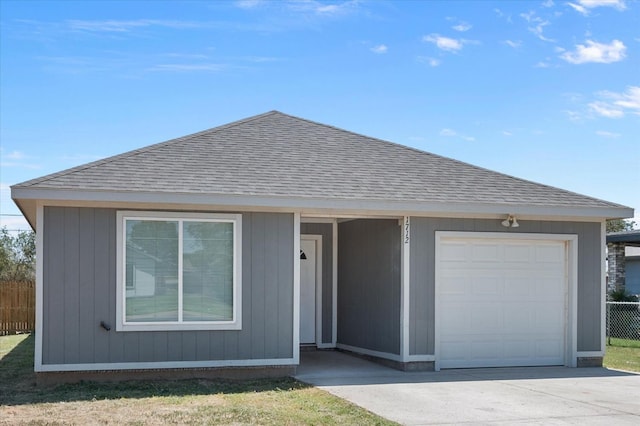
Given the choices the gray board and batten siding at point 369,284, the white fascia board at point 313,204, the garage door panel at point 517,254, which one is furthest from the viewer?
the garage door panel at point 517,254

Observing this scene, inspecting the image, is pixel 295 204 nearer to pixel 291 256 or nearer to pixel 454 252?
Answer: pixel 291 256

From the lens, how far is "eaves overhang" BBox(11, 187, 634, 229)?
9.98 meters

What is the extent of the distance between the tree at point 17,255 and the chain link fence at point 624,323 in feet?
75.1

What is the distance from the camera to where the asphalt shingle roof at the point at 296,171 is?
10.6 meters

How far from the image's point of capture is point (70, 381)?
10.2m

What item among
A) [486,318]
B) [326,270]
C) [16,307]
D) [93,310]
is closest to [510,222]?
[486,318]

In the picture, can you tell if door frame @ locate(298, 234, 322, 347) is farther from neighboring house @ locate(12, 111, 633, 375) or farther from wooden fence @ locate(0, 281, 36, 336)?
wooden fence @ locate(0, 281, 36, 336)

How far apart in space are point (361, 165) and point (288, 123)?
2.09 metres

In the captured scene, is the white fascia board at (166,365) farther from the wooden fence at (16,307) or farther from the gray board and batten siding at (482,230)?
the wooden fence at (16,307)

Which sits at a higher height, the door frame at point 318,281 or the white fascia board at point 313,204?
the white fascia board at point 313,204

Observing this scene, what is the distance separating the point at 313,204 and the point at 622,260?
55.7 feet

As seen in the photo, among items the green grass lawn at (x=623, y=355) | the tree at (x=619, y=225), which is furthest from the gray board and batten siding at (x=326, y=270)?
the tree at (x=619, y=225)

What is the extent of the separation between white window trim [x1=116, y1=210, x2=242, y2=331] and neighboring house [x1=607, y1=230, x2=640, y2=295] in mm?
14850

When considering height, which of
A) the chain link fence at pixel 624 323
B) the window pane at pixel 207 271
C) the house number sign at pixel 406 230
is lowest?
the chain link fence at pixel 624 323
